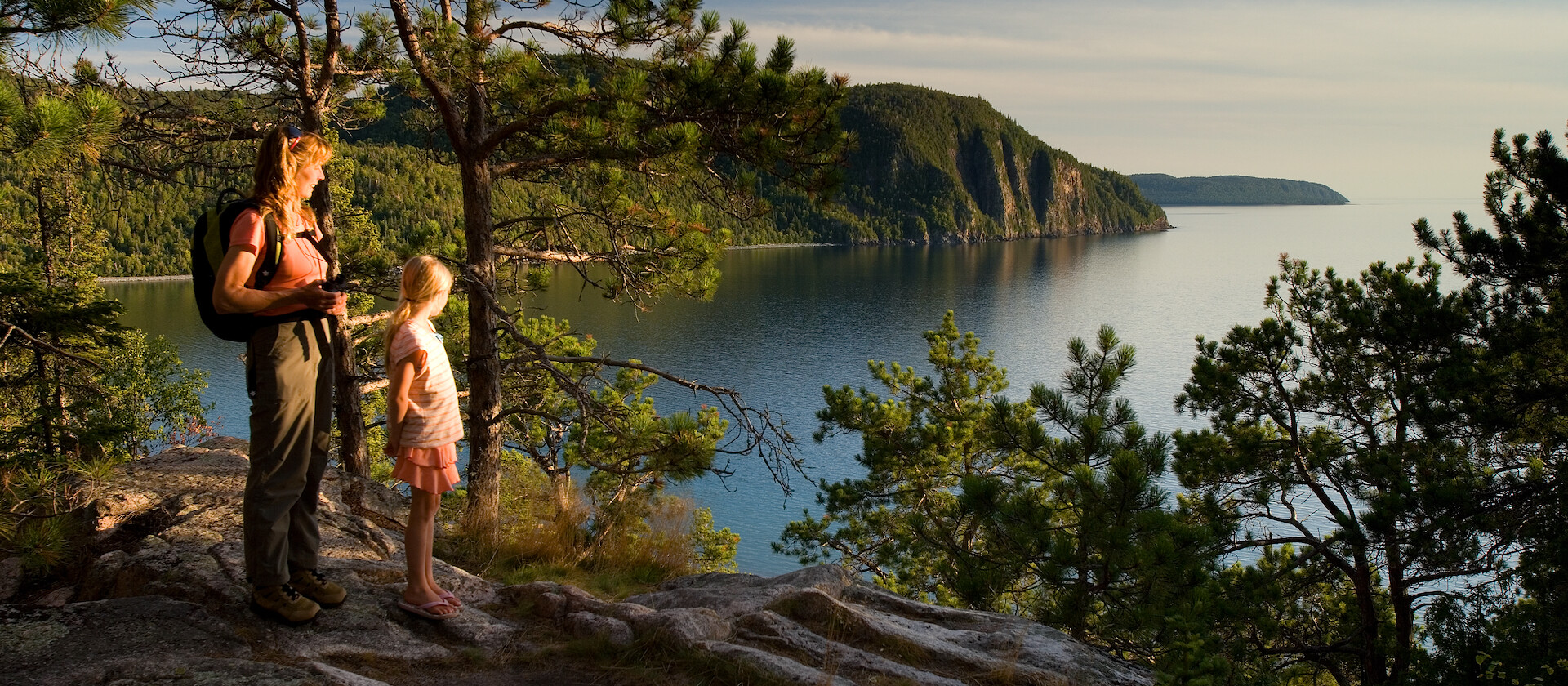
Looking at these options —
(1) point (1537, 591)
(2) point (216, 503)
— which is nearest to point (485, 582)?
(2) point (216, 503)

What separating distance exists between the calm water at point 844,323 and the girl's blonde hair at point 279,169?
405 cm

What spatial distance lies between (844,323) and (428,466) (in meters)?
46.2

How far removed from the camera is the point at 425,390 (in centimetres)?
311

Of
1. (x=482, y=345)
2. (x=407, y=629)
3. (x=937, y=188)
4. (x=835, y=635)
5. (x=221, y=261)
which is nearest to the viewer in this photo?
(x=221, y=261)

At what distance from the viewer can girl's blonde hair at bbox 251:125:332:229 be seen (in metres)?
2.83

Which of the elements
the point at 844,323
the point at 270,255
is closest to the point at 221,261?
the point at 270,255

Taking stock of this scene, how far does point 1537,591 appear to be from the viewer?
20.6 feet

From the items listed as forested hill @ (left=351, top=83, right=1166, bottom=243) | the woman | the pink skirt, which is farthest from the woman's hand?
forested hill @ (left=351, top=83, right=1166, bottom=243)

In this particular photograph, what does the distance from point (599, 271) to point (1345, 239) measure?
4027 inches

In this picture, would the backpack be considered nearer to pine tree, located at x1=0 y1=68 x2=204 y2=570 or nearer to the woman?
the woman

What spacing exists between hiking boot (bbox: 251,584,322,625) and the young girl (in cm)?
37

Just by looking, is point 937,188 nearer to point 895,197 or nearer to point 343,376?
point 895,197

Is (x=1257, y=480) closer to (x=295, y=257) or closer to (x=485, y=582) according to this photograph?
(x=485, y=582)

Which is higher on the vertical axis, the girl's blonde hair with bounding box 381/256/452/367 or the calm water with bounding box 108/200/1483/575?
the girl's blonde hair with bounding box 381/256/452/367
